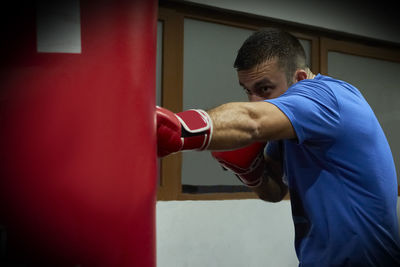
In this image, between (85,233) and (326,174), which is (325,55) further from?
(85,233)

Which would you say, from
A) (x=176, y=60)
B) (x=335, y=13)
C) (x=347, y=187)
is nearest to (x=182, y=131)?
(x=347, y=187)

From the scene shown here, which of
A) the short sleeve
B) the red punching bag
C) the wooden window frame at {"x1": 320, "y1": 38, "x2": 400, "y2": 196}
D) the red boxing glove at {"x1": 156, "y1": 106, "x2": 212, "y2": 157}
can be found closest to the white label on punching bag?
the red punching bag

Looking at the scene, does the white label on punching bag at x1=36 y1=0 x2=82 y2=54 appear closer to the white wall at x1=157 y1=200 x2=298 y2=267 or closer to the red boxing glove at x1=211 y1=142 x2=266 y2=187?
the red boxing glove at x1=211 y1=142 x2=266 y2=187

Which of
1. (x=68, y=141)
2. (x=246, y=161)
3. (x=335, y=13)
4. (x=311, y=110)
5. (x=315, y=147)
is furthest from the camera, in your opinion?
(x=335, y=13)

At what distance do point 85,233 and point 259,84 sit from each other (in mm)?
854

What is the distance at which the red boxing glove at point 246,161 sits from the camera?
1.14 metres

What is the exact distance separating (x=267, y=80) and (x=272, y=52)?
107mm

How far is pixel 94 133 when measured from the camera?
20.5 inches

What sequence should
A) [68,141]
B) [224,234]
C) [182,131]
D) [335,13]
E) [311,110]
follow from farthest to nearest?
[335,13] < [224,234] < [311,110] < [182,131] < [68,141]

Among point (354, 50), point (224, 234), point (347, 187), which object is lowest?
point (224, 234)

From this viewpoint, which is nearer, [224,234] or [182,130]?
[182,130]

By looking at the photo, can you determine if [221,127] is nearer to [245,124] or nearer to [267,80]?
[245,124]

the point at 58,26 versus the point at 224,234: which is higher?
the point at 58,26

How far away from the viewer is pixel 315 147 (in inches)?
40.1
